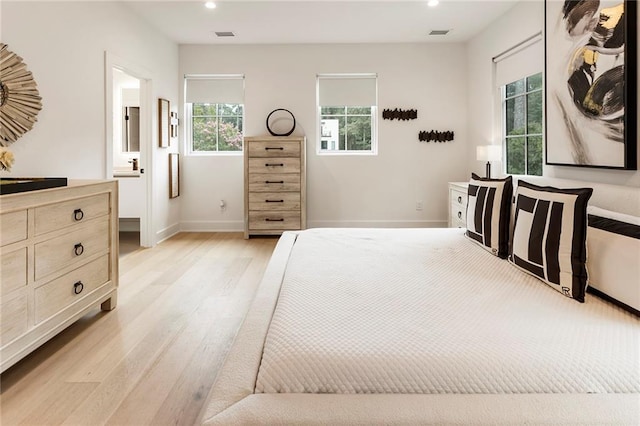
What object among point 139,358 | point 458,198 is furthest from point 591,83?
point 139,358

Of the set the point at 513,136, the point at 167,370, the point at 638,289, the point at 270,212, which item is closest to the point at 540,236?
the point at 638,289

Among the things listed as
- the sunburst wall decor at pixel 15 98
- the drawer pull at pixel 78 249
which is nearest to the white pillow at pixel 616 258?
the drawer pull at pixel 78 249

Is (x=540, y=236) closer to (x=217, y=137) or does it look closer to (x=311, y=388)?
(x=311, y=388)

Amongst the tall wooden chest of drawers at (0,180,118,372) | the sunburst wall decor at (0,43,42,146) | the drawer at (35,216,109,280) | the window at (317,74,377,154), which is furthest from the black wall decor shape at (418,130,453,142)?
the sunburst wall decor at (0,43,42,146)

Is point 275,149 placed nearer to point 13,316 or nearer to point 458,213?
point 458,213

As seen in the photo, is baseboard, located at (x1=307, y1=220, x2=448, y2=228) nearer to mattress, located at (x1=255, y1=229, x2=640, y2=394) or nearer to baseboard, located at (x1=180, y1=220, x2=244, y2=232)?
baseboard, located at (x1=180, y1=220, x2=244, y2=232)

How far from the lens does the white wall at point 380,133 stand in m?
5.98

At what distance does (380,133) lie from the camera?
607cm

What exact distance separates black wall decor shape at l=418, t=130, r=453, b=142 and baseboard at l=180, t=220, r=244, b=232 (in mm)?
2757

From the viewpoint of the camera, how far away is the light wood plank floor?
176 cm

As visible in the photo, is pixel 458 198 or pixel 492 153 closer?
pixel 492 153

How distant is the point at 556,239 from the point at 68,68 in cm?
353

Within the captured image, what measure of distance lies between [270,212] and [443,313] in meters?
4.44

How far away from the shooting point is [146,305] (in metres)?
3.05
